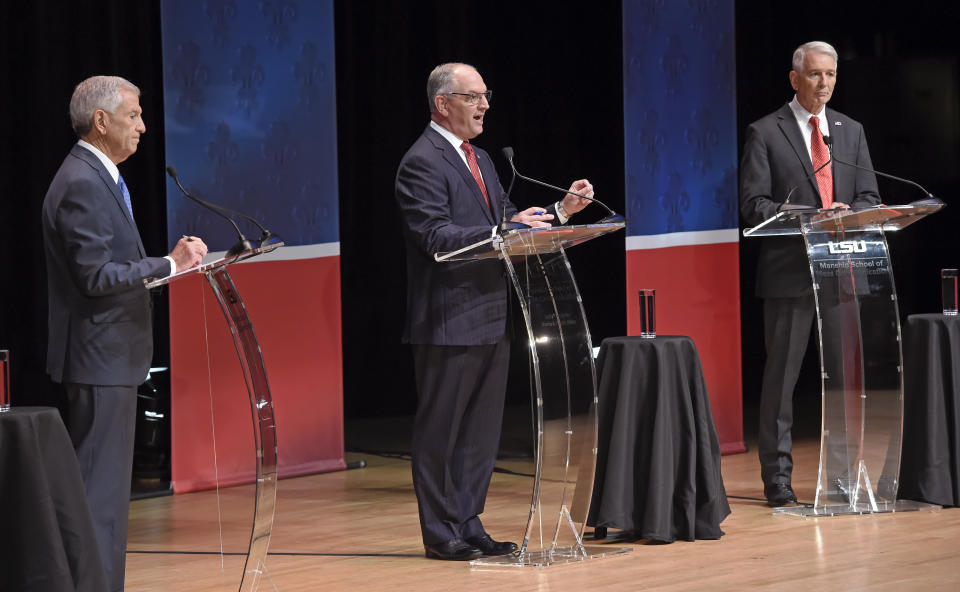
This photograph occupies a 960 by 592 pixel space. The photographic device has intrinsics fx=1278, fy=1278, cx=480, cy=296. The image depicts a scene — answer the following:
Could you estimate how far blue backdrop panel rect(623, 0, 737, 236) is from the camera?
6344 millimetres

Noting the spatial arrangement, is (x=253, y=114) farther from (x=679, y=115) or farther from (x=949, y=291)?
(x=949, y=291)

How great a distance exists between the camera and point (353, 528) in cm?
494

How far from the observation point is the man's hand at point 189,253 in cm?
340

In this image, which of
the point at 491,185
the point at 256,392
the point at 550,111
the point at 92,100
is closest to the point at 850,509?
the point at 491,185

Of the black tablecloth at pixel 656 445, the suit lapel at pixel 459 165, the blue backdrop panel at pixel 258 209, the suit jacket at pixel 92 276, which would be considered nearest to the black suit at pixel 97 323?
the suit jacket at pixel 92 276

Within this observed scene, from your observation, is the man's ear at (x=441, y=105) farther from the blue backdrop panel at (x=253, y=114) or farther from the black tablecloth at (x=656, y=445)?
the blue backdrop panel at (x=253, y=114)

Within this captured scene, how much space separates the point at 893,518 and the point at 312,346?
108 inches

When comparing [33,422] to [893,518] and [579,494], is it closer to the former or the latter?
[579,494]

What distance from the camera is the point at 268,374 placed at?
6.00m

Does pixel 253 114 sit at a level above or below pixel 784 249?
above

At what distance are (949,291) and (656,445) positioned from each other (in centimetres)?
157

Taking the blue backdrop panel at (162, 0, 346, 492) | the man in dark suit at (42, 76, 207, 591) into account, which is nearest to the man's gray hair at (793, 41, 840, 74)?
the blue backdrop panel at (162, 0, 346, 492)

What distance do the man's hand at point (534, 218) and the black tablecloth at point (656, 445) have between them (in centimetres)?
81

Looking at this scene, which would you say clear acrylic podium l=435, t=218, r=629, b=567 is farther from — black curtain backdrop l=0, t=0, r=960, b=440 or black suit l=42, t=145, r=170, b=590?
black curtain backdrop l=0, t=0, r=960, b=440
